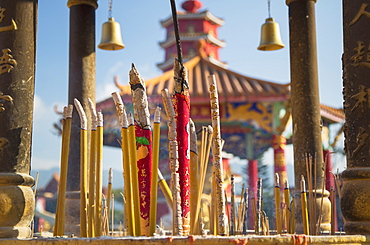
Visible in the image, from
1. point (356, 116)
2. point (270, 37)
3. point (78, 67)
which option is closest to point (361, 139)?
point (356, 116)

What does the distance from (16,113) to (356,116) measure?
165 centimetres

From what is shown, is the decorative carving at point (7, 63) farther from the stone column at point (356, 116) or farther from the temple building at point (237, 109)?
the temple building at point (237, 109)

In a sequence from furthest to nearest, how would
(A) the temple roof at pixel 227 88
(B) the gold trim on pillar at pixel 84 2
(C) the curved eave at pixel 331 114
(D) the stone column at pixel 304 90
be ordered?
(C) the curved eave at pixel 331 114, (A) the temple roof at pixel 227 88, (B) the gold trim on pillar at pixel 84 2, (D) the stone column at pixel 304 90

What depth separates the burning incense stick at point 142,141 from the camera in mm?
2570

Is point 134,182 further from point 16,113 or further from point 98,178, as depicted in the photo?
point 16,113

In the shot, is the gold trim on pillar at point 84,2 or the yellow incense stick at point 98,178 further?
A: the gold trim on pillar at point 84,2

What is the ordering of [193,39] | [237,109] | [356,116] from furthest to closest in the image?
[193,39]
[237,109]
[356,116]

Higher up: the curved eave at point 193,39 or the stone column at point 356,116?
the curved eave at point 193,39

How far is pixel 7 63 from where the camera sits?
2.99m

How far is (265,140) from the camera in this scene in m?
11.7

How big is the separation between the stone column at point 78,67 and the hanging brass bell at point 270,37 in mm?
1637

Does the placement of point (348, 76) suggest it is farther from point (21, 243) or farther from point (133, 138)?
point (21, 243)

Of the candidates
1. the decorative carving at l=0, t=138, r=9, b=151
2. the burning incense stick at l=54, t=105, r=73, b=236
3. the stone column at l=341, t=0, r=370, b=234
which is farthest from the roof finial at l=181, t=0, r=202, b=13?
the burning incense stick at l=54, t=105, r=73, b=236

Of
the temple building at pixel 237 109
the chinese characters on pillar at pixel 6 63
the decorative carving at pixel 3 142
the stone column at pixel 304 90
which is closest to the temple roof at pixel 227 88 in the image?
the temple building at pixel 237 109
